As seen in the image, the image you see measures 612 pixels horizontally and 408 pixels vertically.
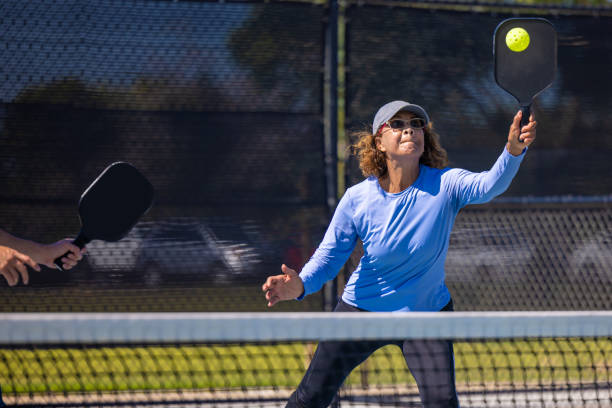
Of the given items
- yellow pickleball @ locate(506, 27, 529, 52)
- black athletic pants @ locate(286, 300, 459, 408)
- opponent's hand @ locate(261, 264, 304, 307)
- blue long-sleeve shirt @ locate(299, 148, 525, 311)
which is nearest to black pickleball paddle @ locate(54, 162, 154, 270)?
opponent's hand @ locate(261, 264, 304, 307)

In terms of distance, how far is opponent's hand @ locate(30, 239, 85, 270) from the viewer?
267cm

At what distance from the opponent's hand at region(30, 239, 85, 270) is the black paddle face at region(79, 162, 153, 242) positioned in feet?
0.29

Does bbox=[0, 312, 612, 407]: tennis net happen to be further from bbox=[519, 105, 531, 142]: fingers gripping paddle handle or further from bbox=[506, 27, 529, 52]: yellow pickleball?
bbox=[506, 27, 529, 52]: yellow pickleball

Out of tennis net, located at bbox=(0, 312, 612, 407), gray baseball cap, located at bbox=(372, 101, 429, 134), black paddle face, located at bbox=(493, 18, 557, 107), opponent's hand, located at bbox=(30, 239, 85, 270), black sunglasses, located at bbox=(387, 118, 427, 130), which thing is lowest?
tennis net, located at bbox=(0, 312, 612, 407)

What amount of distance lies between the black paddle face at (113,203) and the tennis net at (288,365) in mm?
469

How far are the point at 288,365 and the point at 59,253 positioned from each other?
262cm

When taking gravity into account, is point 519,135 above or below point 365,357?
above

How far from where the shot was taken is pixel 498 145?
4.93 m

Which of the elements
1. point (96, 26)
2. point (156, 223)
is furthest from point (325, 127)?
point (96, 26)

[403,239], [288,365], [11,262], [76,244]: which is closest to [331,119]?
[288,365]

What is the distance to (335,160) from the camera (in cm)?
472

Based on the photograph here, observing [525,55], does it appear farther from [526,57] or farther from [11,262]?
[11,262]

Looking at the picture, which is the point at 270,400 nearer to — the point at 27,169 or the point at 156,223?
the point at 156,223

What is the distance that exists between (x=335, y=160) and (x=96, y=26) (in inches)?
68.6
